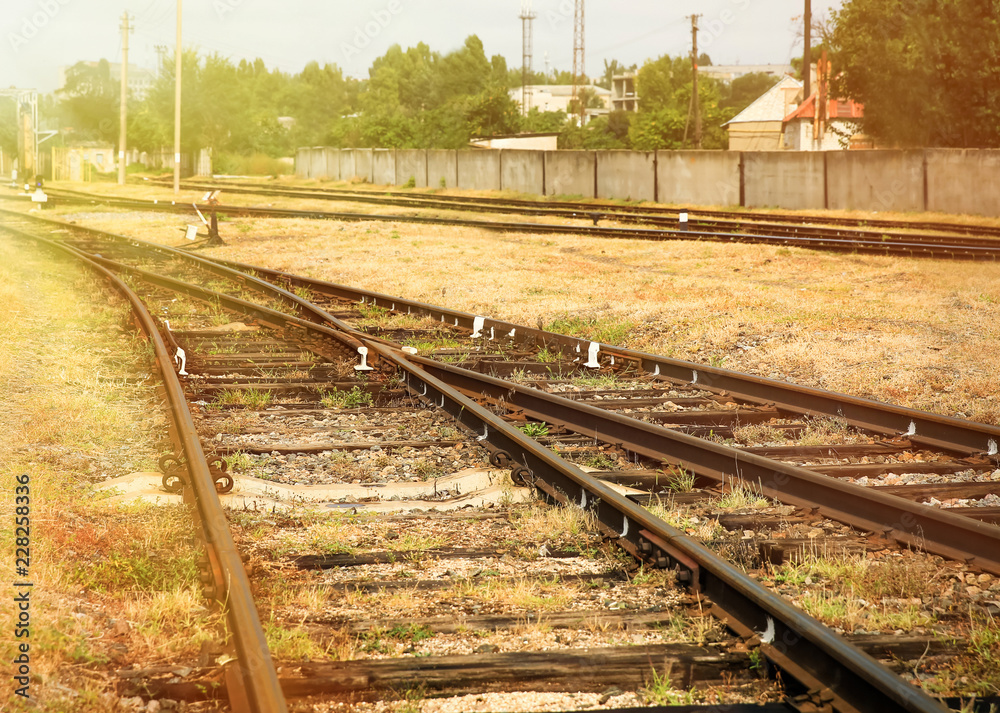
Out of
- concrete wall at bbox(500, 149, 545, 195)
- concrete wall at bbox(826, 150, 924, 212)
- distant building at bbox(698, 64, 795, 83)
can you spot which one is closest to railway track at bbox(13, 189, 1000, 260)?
→ concrete wall at bbox(826, 150, 924, 212)

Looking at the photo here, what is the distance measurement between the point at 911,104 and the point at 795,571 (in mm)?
40418

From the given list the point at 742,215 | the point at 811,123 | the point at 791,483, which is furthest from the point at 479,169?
the point at 791,483

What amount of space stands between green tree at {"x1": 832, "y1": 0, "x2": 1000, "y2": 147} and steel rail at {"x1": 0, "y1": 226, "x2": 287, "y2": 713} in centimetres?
3786

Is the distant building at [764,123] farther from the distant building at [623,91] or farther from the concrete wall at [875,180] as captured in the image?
the distant building at [623,91]

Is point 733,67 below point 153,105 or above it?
above

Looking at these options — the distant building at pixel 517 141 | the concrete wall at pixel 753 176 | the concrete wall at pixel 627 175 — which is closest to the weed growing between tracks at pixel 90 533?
the concrete wall at pixel 753 176

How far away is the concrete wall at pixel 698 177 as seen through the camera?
3703cm

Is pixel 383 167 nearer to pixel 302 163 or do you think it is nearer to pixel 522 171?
pixel 302 163

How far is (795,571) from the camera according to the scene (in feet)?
14.1

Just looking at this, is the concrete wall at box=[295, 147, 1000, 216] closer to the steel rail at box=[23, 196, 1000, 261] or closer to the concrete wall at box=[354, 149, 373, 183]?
the concrete wall at box=[354, 149, 373, 183]

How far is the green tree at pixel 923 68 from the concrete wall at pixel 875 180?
7319 millimetres

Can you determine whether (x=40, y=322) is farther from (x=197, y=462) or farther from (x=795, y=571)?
(x=795, y=571)

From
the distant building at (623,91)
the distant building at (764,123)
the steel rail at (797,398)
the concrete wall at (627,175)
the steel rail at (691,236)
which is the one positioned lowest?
the steel rail at (797,398)

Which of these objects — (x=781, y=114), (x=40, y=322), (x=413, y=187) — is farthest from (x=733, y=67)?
(x=40, y=322)
